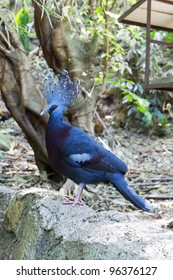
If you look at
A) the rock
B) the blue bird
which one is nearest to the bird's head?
the blue bird

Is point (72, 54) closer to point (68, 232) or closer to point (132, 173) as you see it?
point (132, 173)

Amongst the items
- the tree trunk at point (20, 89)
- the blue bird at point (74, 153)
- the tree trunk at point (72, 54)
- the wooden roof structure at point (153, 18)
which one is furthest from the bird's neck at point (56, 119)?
the tree trunk at point (72, 54)

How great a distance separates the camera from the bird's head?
8.70 feet

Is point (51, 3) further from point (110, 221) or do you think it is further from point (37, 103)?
point (110, 221)

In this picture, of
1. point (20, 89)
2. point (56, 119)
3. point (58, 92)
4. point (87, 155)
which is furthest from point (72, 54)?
point (87, 155)

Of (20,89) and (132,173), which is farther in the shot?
(132,173)

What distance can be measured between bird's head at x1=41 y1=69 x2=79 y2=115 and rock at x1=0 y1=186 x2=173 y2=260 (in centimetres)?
58

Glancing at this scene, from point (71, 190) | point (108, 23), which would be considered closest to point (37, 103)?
point (71, 190)

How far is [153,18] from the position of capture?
4004 mm

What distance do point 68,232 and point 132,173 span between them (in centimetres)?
269

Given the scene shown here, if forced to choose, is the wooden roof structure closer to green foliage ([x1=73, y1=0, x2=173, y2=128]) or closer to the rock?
green foliage ([x1=73, y1=0, x2=173, y2=128])

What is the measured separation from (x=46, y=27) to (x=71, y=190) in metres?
1.53

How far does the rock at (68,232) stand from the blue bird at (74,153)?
0.20 meters

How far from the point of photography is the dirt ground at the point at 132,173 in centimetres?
356
